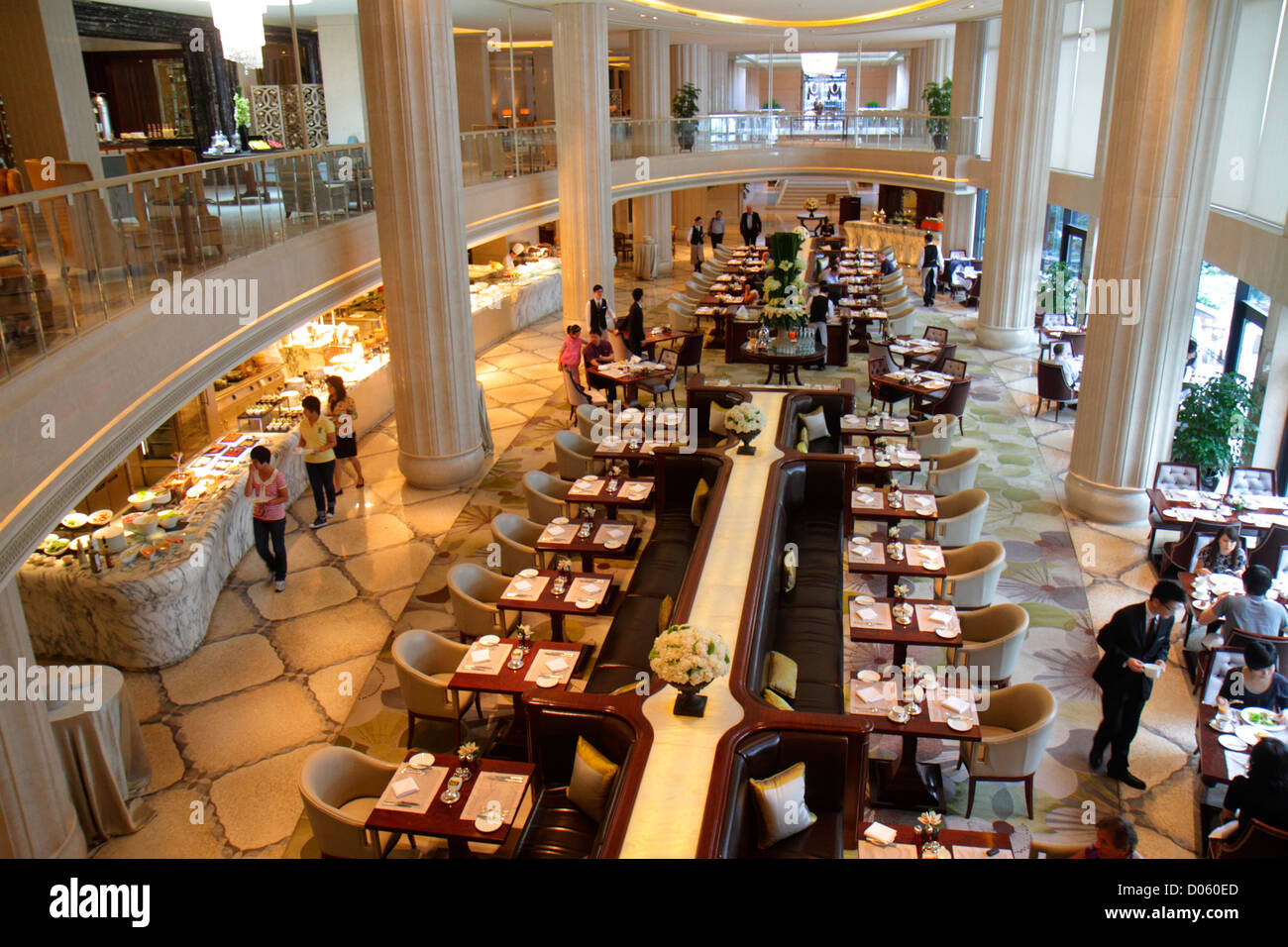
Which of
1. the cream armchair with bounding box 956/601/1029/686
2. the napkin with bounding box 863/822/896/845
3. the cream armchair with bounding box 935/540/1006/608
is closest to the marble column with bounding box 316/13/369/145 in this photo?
the cream armchair with bounding box 935/540/1006/608

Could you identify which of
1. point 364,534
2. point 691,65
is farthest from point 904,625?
point 691,65

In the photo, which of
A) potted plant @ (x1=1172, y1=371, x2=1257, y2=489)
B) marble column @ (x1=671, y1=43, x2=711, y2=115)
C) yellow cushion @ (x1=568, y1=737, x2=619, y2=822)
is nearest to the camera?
yellow cushion @ (x1=568, y1=737, x2=619, y2=822)

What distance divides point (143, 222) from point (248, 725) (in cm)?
381

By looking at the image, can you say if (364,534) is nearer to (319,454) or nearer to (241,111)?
(319,454)

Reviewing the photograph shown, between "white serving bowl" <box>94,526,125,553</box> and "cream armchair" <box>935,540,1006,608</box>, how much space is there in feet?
22.0

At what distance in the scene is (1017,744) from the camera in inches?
238

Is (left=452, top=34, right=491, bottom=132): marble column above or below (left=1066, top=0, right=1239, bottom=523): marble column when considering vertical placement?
above

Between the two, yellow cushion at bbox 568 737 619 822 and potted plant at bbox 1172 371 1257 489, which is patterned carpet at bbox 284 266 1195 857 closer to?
potted plant at bbox 1172 371 1257 489

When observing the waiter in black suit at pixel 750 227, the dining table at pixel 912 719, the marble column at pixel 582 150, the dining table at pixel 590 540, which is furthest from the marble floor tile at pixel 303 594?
the waiter in black suit at pixel 750 227

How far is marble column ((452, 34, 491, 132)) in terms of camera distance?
960 inches
